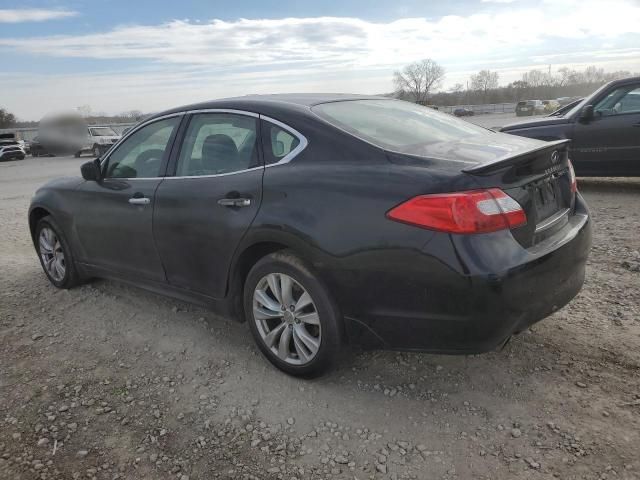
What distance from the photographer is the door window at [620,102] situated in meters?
7.24

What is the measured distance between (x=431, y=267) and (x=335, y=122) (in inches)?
41.7

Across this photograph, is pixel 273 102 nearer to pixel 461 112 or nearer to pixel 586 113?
pixel 586 113

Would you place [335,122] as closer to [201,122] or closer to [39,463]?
[201,122]

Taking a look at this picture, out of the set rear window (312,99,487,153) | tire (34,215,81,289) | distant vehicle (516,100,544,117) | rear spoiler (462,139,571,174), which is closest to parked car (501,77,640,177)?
rear window (312,99,487,153)

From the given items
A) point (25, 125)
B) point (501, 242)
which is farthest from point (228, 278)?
point (25, 125)

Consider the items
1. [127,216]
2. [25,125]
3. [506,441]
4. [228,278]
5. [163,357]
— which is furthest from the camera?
[25,125]

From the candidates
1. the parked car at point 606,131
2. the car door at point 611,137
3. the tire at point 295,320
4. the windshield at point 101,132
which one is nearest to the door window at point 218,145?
the tire at point 295,320

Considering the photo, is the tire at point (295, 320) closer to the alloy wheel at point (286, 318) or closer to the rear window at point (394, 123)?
the alloy wheel at point (286, 318)

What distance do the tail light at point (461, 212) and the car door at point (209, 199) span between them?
0.97 m

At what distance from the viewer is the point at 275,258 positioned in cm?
290

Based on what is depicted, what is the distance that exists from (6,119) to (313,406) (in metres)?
64.8

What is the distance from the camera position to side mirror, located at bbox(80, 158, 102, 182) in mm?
4156

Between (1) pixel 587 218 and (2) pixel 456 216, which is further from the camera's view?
(1) pixel 587 218

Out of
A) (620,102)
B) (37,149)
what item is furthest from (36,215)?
(37,149)
